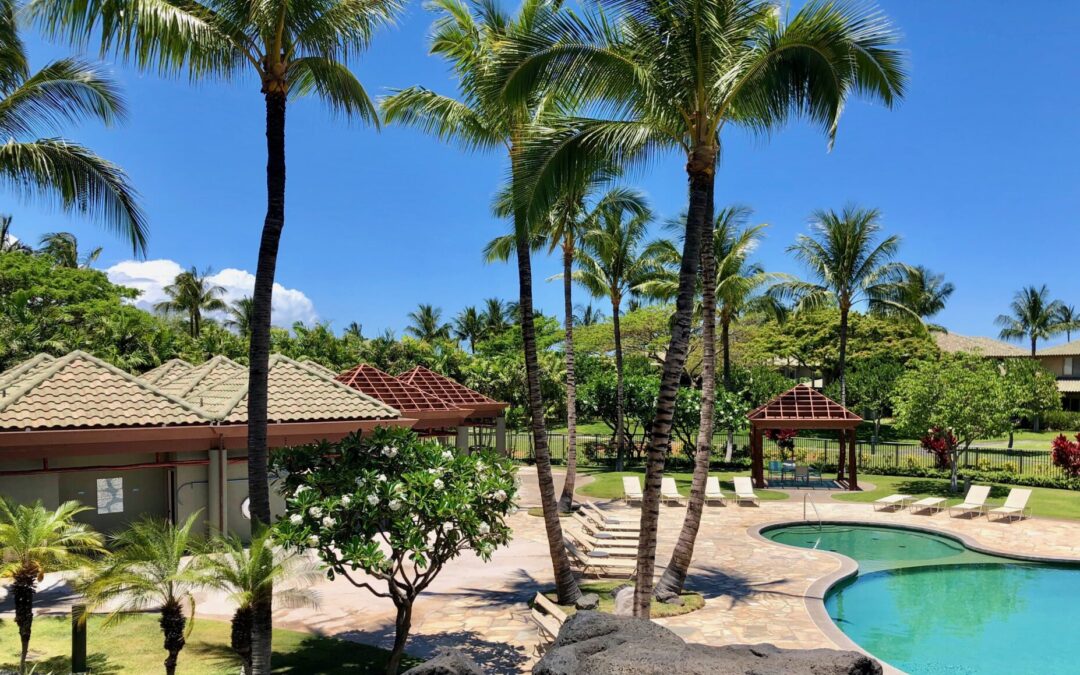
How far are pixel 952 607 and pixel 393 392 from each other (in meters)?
17.8

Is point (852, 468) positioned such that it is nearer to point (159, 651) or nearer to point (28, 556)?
point (159, 651)

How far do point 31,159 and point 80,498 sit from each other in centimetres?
790

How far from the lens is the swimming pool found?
11.1 metres

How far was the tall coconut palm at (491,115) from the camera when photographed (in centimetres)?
1201

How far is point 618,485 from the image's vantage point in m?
26.9

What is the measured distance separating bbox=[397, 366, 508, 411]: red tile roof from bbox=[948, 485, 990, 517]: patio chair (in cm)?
1604

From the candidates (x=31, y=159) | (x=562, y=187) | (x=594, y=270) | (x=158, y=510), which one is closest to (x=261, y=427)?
(x=562, y=187)

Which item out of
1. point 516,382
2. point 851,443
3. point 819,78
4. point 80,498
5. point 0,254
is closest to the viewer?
point 819,78

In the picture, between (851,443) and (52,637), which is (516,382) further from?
(52,637)

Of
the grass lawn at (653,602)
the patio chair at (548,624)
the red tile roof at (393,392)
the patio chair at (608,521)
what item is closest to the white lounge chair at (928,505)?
the patio chair at (608,521)

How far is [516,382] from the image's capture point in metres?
37.3

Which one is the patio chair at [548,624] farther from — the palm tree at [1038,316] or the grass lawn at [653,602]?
the palm tree at [1038,316]

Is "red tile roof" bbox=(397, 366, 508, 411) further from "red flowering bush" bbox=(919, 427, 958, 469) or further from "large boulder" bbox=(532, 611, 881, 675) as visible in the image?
"large boulder" bbox=(532, 611, 881, 675)

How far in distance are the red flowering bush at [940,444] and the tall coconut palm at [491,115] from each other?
17641mm
